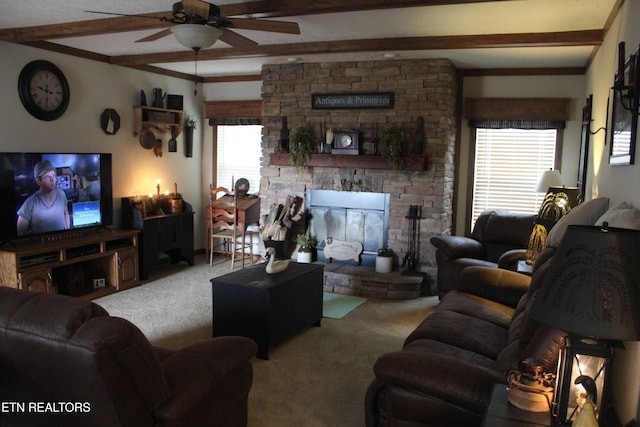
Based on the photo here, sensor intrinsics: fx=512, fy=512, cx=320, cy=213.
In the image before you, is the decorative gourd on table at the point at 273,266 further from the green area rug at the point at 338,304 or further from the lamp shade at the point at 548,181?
the lamp shade at the point at 548,181

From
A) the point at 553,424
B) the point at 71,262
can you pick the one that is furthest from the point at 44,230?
the point at 553,424

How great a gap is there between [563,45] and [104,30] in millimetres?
3856

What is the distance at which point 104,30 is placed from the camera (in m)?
4.21

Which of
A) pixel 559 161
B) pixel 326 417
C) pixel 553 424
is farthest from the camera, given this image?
pixel 559 161

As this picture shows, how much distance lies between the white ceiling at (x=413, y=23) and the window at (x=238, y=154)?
189 cm

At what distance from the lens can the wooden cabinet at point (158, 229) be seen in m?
6.02

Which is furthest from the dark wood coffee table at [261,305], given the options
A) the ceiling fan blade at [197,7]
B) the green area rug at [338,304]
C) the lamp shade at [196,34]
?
the ceiling fan blade at [197,7]

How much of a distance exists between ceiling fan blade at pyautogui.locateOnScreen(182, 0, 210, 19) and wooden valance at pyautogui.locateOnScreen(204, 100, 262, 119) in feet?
13.1

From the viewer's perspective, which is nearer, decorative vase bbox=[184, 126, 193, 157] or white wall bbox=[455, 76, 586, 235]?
white wall bbox=[455, 76, 586, 235]

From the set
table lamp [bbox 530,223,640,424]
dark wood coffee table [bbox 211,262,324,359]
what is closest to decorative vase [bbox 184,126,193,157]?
dark wood coffee table [bbox 211,262,324,359]

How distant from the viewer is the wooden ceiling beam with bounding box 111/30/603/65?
14.0ft

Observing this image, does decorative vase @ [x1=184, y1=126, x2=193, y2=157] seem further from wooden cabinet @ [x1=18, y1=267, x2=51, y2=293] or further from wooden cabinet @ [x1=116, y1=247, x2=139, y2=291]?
wooden cabinet @ [x1=18, y1=267, x2=51, y2=293]

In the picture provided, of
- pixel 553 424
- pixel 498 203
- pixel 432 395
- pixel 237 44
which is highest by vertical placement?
pixel 237 44

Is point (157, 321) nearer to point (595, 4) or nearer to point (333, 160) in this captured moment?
point (333, 160)
